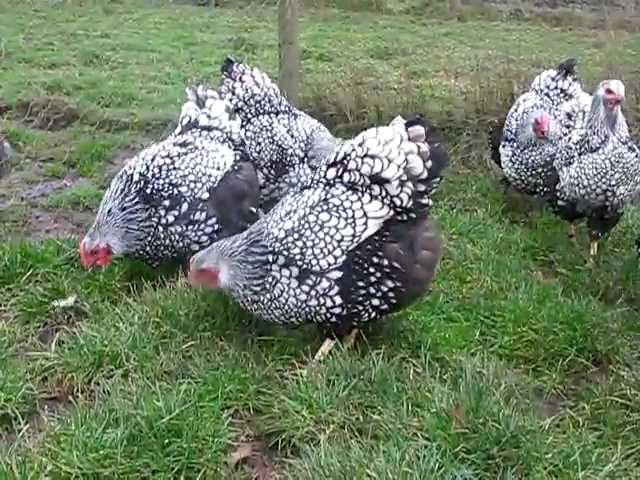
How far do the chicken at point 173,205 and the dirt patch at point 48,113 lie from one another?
107 inches

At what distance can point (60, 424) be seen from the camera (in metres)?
3.37

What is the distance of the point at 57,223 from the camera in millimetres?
5539

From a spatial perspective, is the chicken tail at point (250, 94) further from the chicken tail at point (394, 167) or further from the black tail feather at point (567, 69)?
the black tail feather at point (567, 69)

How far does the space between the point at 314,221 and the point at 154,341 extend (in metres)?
0.87

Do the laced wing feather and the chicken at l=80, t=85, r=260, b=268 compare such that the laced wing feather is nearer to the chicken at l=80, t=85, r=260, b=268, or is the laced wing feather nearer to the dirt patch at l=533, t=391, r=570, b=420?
the chicken at l=80, t=85, r=260, b=268

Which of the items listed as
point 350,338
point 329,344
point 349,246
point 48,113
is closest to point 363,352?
point 350,338

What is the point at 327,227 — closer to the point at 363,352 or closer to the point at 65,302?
the point at 363,352

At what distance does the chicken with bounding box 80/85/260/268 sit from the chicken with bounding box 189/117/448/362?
1.76 ft

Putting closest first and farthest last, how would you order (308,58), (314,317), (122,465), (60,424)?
(122,465) < (60,424) < (314,317) < (308,58)

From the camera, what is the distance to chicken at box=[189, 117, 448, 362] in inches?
150

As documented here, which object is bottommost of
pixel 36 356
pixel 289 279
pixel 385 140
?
pixel 36 356

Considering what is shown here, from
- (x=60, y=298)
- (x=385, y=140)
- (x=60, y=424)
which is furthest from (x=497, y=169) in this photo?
(x=60, y=424)

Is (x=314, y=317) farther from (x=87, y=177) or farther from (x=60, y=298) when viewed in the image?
(x=87, y=177)

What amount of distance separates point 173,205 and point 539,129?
8.05 feet
